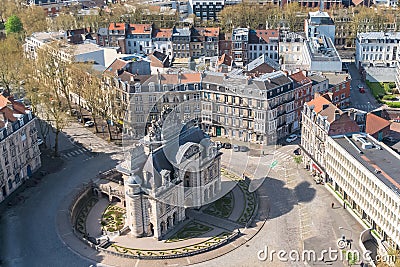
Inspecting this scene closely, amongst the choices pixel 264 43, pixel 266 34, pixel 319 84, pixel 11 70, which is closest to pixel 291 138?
pixel 319 84

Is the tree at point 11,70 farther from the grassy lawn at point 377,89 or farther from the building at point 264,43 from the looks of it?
the grassy lawn at point 377,89

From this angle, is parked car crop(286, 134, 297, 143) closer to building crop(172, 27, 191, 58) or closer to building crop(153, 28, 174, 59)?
building crop(172, 27, 191, 58)

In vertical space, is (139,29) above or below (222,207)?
above

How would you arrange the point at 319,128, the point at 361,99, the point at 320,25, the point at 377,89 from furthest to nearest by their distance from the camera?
the point at 320,25, the point at 377,89, the point at 361,99, the point at 319,128

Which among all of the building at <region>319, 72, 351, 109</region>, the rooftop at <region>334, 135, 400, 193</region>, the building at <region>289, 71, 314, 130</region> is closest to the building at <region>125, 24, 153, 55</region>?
the building at <region>319, 72, 351, 109</region>

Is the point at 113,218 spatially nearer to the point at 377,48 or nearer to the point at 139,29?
the point at 139,29

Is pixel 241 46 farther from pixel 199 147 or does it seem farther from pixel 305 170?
pixel 199 147

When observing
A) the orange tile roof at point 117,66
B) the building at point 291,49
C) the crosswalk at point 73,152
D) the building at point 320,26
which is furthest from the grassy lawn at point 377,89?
the crosswalk at point 73,152
